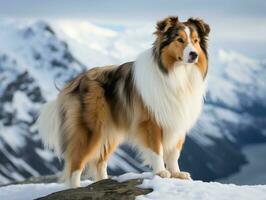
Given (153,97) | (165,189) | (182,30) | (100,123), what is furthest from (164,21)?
(165,189)

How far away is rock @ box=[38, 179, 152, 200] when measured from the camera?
13586 millimetres

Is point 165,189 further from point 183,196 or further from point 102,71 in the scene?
point 102,71

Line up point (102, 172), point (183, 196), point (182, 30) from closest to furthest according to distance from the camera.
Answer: point (183, 196)
point (182, 30)
point (102, 172)

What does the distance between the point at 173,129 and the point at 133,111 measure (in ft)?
3.24

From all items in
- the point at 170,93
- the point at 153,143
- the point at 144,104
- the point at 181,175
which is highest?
the point at 170,93

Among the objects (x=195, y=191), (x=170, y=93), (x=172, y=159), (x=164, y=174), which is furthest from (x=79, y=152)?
(x=195, y=191)

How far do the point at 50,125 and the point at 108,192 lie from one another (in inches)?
153

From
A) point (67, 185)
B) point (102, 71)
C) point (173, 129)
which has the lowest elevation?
point (67, 185)

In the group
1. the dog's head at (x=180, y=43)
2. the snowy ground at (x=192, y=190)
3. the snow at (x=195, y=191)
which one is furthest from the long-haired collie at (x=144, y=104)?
the snow at (x=195, y=191)

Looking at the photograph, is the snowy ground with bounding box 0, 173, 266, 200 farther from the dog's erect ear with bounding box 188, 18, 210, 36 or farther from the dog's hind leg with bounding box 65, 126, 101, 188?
the dog's erect ear with bounding box 188, 18, 210, 36

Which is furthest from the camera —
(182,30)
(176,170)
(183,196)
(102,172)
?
(102,172)

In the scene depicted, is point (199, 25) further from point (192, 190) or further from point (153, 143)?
point (192, 190)

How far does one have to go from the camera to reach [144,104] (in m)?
15.6

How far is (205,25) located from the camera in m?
15.7
